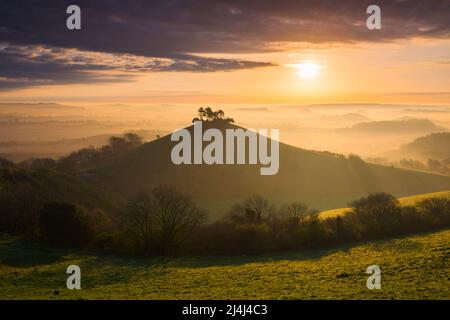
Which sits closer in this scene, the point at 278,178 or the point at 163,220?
the point at 163,220

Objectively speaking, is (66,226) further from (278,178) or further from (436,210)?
(278,178)

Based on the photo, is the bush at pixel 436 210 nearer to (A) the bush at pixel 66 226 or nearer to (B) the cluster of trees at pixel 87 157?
(A) the bush at pixel 66 226

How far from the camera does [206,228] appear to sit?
181 feet

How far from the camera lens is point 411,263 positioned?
121ft

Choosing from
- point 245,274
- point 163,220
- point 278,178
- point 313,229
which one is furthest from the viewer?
point 278,178

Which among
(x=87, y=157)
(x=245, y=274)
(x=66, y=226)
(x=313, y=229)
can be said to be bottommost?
(x=245, y=274)

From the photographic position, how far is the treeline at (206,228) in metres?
52.5

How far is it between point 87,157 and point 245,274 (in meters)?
140

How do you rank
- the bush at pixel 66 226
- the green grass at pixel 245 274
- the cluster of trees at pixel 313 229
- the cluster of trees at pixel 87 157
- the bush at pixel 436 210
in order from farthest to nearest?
the cluster of trees at pixel 87 157
the bush at pixel 436 210
the bush at pixel 66 226
the cluster of trees at pixel 313 229
the green grass at pixel 245 274

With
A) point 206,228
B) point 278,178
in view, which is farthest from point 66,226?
point 278,178

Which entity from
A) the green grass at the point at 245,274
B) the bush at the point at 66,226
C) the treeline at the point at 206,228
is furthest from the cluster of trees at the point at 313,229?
the bush at the point at 66,226

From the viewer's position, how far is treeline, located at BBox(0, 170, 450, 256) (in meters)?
52.5

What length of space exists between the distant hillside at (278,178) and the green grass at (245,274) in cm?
6402
